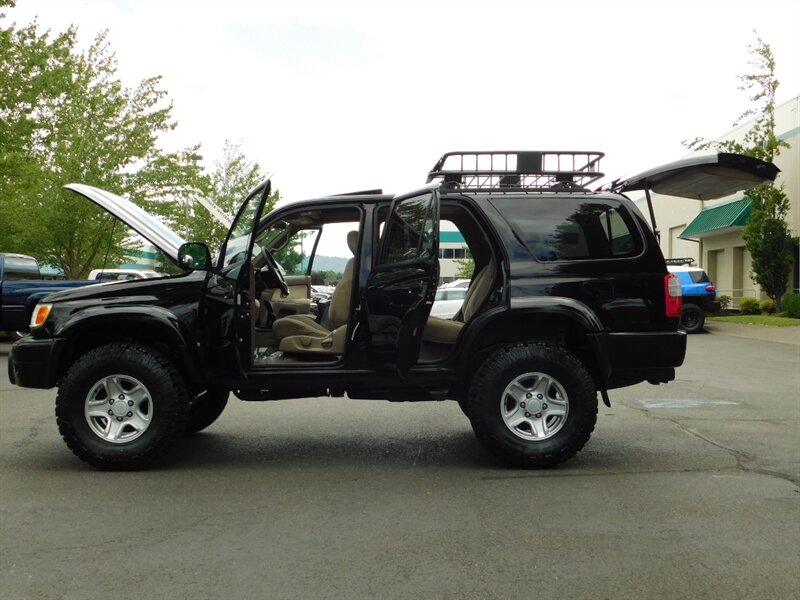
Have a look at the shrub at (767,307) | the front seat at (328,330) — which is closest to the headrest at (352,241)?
the front seat at (328,330)

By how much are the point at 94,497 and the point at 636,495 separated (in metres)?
3.35

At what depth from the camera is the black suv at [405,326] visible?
5.71 meters

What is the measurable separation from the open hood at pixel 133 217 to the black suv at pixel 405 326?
0.03 metres

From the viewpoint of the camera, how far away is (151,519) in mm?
4590

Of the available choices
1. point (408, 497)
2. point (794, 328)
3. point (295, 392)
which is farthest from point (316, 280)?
point (794, 328)

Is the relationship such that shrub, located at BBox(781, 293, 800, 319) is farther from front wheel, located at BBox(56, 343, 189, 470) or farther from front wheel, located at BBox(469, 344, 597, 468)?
front wheel, located at BBox(56, 343, 189, 470)

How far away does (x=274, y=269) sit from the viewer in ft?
21.7

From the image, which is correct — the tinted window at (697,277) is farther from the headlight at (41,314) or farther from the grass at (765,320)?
the headlight at (41,314)

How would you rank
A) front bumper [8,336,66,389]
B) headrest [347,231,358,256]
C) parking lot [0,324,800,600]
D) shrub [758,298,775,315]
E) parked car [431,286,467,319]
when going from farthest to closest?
shrub [758,298,775,315] < parked car [431,286,467,319] < headrest [347,231,358,256] < front bumper [8,336,66,389] < parking lot [0,324,800,600]

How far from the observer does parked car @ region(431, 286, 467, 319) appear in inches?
714

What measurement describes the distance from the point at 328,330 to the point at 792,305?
896 inches

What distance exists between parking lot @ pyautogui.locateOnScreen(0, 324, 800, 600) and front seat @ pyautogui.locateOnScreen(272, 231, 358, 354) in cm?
86

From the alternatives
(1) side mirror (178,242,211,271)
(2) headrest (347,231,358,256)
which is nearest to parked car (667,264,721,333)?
(2) headrest (347,231,358,256)

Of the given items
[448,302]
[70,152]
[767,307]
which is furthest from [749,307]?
[70,152]
